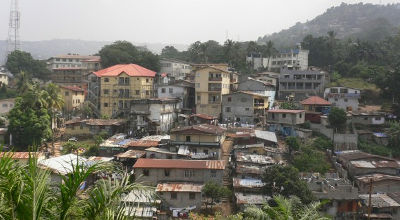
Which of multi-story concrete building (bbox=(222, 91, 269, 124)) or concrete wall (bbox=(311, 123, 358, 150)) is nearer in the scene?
concrete wall (bbox=(311, 123, 358, 150))

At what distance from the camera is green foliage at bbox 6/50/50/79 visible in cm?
6250

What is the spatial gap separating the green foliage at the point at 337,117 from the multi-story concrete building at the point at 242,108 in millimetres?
7762

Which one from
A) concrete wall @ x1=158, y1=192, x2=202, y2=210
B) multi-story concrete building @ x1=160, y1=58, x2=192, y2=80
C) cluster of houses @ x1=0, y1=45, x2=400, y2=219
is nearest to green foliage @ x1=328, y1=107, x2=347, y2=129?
cluster of houses @ x1=0, y1=45, x2=400, y2=219

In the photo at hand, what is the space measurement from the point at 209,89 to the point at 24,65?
3685cm

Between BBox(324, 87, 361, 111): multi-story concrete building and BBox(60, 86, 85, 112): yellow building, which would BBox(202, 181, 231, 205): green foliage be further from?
BBox(60, 86, 85, 112): yellow building

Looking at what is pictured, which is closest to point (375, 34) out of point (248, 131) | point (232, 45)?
point (232, 45)

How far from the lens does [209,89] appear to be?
45031mm

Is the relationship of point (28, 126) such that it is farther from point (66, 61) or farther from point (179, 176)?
point (66, 61)

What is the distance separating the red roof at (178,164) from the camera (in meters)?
27.6

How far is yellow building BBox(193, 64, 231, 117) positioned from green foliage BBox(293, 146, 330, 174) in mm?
13725

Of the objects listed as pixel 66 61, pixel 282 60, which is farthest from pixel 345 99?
pixel 66 61

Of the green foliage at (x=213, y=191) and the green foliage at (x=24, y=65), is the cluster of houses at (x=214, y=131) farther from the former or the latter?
the green foliage at (x=24, y=65)

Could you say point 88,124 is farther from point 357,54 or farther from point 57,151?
point 357,54

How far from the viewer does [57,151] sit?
36688mm
